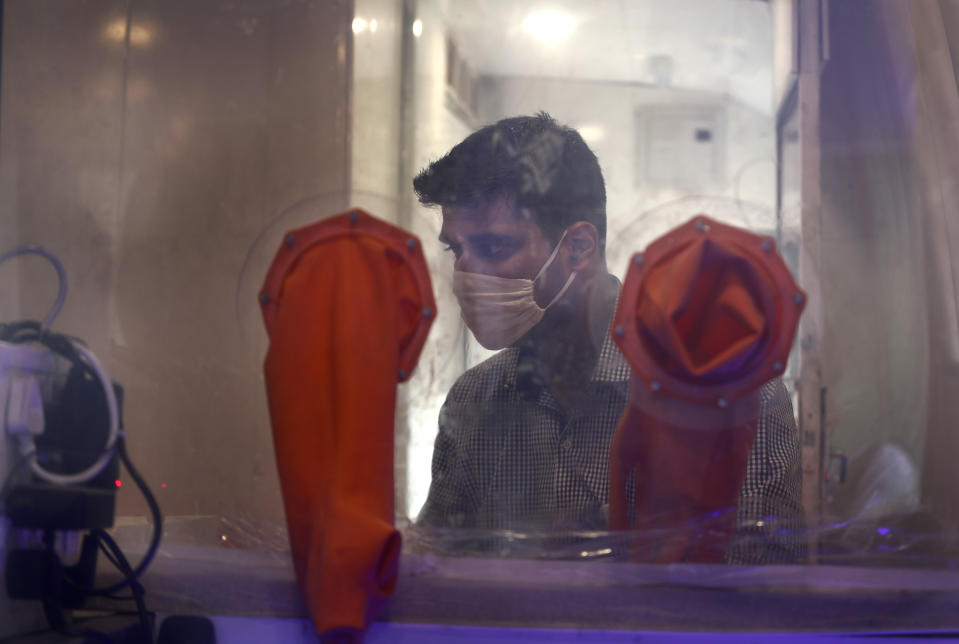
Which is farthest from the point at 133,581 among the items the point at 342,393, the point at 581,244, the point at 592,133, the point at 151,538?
the point at 592,133

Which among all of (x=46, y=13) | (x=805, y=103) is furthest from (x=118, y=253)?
(x=805, y=103)

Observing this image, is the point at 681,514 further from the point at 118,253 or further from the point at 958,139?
the point at 118,253

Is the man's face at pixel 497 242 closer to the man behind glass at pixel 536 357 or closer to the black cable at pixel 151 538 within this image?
the man behind glass at pixel 536 357

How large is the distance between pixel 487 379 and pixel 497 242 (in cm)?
16

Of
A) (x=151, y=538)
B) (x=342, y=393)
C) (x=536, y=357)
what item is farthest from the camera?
(x=536, y=357)

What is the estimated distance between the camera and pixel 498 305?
708 millimetres

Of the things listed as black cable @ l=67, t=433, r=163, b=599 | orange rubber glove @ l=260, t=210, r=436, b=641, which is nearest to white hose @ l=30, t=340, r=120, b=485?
black cable @ l=67, t=433, r=163, b=599

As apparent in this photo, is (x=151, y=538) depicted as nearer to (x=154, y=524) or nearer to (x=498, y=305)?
(x=154, y=524)

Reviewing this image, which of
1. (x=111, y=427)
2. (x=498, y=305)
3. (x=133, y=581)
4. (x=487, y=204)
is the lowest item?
(x=133, y=581)

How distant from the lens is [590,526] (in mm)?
675

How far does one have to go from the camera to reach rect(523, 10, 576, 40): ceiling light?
82cm

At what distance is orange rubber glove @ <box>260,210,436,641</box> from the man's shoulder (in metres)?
0.18

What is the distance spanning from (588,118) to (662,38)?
0.13 metres

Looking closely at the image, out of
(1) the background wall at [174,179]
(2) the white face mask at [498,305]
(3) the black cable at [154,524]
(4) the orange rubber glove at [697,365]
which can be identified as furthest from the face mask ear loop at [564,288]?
(3) the black cable at [154,524]
